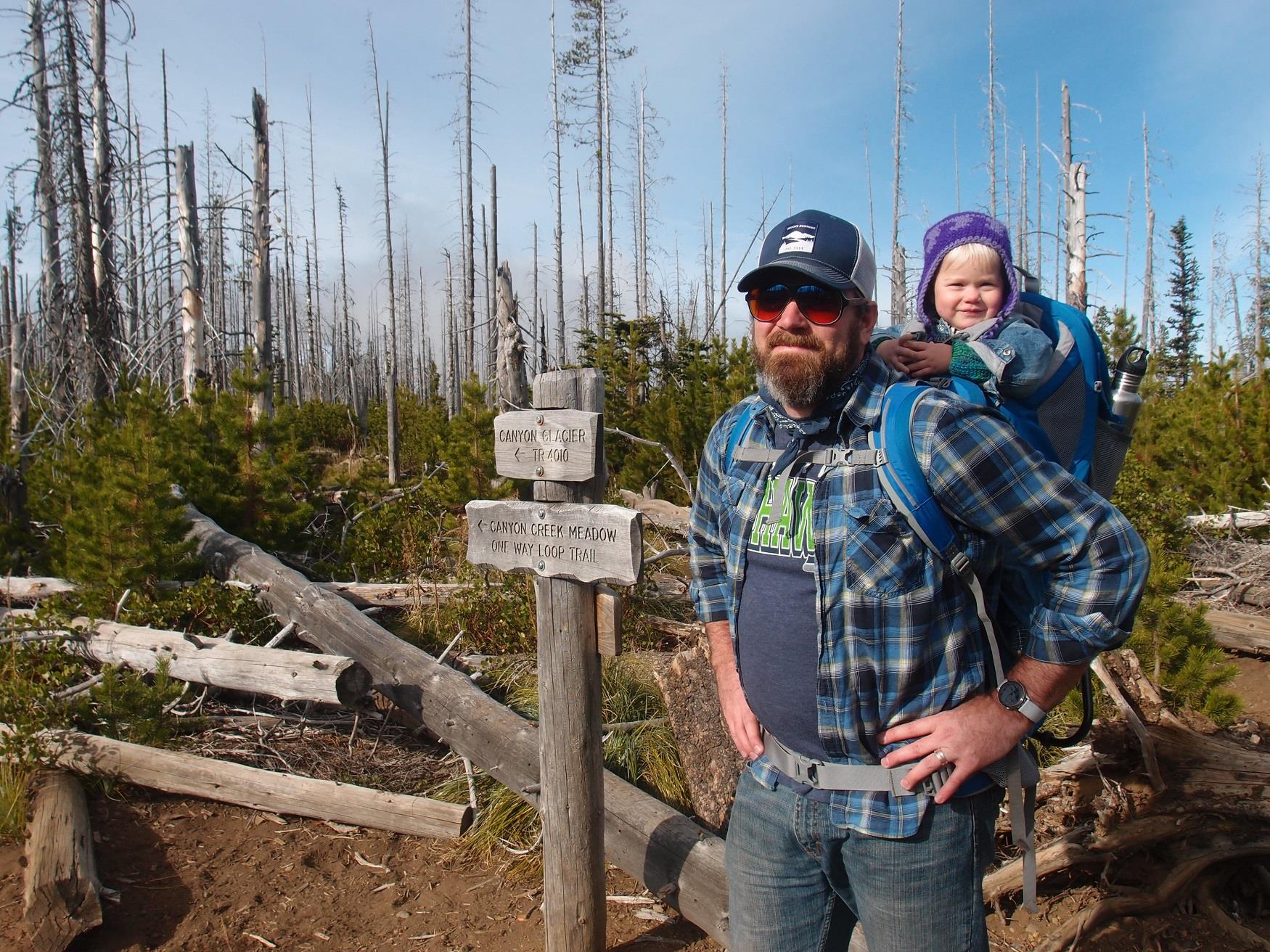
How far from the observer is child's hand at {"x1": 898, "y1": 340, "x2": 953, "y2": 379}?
1776 millimetres

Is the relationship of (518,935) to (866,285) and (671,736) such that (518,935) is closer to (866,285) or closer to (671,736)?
(671,736)

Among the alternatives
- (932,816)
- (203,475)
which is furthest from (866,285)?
(203,475)

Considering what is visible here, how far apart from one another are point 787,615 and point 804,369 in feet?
1.70

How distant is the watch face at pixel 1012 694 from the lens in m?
1.53

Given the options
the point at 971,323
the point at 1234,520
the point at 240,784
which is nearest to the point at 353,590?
the point at 240,784

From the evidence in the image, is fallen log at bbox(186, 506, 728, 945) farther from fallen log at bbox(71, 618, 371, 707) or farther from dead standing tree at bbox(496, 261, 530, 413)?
dead standing tree at bbox(496, 261, 530, 413)

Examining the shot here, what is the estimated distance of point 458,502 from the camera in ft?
28.7

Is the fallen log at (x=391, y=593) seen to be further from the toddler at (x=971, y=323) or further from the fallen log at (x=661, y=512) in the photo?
the toddler at (x=971, y=323)

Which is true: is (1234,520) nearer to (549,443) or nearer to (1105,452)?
(1105,452)

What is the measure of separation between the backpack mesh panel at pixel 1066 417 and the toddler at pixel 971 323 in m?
0.08

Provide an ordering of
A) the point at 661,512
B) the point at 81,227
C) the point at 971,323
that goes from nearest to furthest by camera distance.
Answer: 1. the point at 971,323
2. the point at 661,512
3. the point at 81,227

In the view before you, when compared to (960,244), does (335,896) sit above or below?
below

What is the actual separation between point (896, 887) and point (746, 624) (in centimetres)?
59

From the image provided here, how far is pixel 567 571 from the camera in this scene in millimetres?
2814
